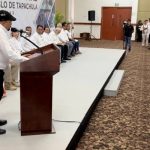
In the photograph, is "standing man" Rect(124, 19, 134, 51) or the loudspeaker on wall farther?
the loudspeaker on wall

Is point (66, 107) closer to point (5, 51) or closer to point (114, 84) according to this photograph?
point (5, 51)

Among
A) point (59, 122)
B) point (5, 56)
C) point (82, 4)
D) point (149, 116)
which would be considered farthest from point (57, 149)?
point (82, 4)

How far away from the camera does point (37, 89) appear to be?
3117 millimetres

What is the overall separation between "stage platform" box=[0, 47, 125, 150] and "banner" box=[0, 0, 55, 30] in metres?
1.55

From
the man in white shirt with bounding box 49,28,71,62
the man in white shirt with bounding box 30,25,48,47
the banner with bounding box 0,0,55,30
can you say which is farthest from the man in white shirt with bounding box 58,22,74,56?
the man in white shirt with bounding box 30,25,48,47

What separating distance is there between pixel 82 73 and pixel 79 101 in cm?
210

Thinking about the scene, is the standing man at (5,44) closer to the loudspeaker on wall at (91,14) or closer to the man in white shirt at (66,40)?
the man in white shirt at (66,40)

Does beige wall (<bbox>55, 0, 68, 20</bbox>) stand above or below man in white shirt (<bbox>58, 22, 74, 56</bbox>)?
above

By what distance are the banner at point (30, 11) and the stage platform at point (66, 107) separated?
1.55m

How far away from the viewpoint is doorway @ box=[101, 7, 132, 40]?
1786cm

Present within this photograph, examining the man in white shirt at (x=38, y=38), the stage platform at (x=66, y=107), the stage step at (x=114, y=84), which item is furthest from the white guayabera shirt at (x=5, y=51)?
the man in white shirt at (x=38, y=38)

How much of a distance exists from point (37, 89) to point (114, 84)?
3178 millimetres

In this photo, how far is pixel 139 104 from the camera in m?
5.10

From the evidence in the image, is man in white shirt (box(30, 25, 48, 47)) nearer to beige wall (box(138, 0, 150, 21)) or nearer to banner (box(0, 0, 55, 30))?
banner (box(0, 0, 55, 30))
